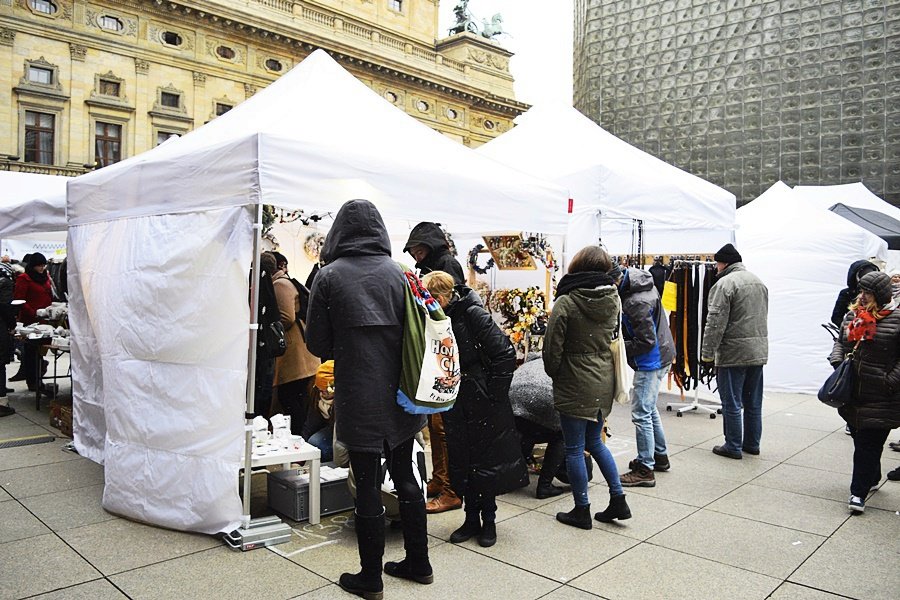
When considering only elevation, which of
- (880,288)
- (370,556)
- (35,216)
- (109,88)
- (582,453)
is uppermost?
(109,88)

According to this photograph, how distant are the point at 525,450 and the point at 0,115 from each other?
1219 inches

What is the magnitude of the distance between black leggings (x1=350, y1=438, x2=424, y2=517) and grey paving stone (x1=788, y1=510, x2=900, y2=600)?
7.24ft

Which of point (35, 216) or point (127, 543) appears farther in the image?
point (35, 216)

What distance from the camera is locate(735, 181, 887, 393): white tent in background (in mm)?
10789

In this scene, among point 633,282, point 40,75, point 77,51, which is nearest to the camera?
point 633,282

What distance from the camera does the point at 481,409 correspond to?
13.5 ft

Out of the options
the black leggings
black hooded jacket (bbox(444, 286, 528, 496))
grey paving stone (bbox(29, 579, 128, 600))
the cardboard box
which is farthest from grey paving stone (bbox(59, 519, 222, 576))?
black hooded jacket (bbox(444, 286, 528, 496))

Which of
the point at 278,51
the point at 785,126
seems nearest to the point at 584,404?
the point at 785,126

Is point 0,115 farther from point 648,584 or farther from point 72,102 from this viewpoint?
point 648,584

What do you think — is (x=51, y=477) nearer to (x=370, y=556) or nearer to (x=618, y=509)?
(x=370, y=556)

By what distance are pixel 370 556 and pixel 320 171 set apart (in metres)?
2.45

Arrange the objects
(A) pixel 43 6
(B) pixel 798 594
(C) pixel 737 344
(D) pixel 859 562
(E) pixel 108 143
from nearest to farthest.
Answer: (B) pixel 798 594
(D) pixel 859 562
(C) pixel 737 344
(A) pixel 43 6
(E) pixel 108 143

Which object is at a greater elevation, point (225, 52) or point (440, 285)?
point (225, 52)

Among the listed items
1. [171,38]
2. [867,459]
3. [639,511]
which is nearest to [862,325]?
[867,459]
